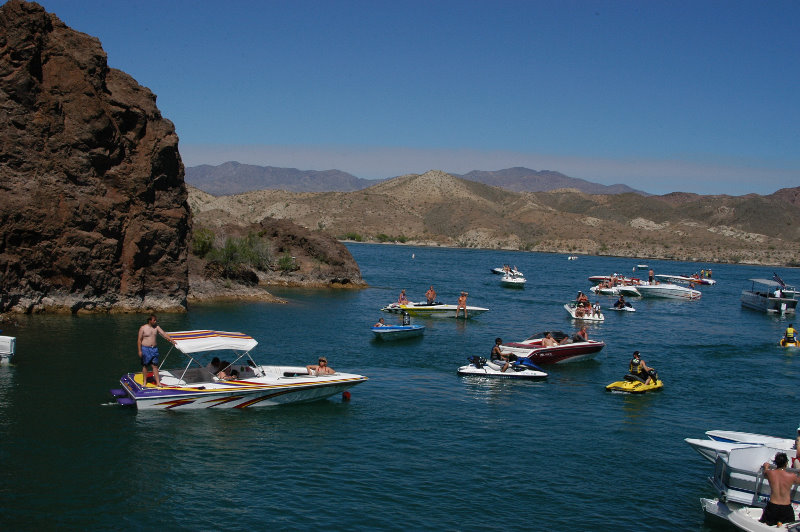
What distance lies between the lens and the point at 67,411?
2073cm

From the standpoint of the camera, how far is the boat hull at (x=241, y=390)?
2117cm

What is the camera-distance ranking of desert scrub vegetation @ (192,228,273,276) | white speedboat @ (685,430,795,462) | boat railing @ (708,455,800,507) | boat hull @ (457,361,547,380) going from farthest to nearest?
desert scrub vegetation @ (192,228,273,276)
boat hull @ (457,361,547,380)
white speedboat @ (685,430,795,462)
boat railing @ (708,455,800,507)


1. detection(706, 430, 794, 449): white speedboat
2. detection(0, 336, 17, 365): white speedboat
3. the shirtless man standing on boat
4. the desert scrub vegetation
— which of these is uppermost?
the desert scrub vegetation

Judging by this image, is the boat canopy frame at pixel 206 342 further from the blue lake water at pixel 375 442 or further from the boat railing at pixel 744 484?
the boat railing at pixel 744 484

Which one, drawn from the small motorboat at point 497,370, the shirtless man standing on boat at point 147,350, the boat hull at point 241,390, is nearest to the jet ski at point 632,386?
the small motorboat at point 497,370

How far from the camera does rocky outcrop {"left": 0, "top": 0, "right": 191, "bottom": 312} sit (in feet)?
116

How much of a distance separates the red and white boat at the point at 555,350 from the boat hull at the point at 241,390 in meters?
10.7

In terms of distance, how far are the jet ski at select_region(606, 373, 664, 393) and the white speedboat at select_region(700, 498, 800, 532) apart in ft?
37.4

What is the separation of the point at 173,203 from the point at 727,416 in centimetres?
3292

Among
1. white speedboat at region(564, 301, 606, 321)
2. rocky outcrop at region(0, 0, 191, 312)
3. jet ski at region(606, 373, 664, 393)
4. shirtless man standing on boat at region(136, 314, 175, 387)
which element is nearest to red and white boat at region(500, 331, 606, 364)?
jet ski at region(606, 373, 664, 393)

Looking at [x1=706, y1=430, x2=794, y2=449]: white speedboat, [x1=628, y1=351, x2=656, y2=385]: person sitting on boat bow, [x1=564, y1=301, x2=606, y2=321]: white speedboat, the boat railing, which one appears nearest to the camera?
the boat railing

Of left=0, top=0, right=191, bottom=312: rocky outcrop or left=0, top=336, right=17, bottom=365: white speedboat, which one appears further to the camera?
left=0, top=0, right=191, bottom=312: rocky outcrop

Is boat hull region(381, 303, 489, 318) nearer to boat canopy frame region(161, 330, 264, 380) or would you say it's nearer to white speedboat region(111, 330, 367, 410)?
white speedboat region(111, 330, 367, 410)

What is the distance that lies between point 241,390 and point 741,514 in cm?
1429
